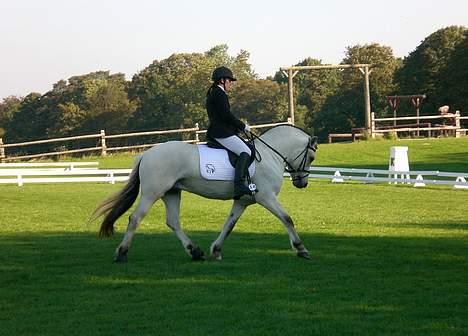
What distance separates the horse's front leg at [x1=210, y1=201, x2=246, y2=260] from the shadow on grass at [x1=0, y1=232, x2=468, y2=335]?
0.28m

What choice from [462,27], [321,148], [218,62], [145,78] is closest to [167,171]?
[321,148]

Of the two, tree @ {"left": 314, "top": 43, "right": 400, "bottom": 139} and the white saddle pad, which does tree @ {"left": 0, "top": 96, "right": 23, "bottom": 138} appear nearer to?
tree @ {"left": 314, "top": 43, "right": 400, "bottom": 139}

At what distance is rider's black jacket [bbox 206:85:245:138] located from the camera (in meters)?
11.4

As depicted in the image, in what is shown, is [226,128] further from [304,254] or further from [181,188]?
[304,254]

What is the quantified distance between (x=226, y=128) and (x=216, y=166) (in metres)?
0.57

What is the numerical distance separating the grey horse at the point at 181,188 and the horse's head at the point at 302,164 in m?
0.42

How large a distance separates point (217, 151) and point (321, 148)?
3630 cm

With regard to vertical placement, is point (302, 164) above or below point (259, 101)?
below

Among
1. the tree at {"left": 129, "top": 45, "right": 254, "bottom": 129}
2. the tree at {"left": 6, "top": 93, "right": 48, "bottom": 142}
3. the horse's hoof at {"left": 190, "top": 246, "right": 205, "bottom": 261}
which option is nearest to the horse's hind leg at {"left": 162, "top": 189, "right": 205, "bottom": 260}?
the horse's hoof at {"left": 190, "top": 246, "right": 205, "bottom": 261}

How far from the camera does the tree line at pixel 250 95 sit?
7381 cm

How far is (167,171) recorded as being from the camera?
449 inches

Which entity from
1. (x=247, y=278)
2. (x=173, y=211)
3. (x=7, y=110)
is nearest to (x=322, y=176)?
(x=173, y=211)

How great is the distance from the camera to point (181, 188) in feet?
38.5

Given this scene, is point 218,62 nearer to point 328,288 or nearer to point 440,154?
point 440,154
